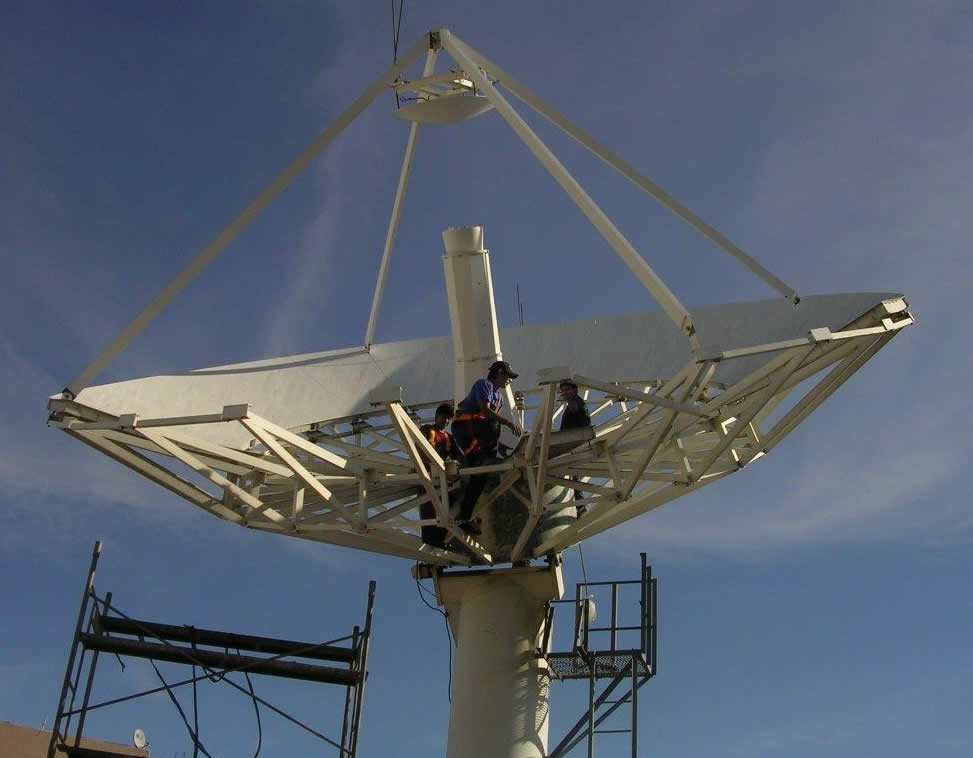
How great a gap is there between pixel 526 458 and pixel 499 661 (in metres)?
4.42

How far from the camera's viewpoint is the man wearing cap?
22703 mm

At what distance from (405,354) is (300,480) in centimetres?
856

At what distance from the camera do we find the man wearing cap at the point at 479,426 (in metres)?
22.7

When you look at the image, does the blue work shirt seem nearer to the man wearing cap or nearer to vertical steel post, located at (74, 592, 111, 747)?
the man wearing cap

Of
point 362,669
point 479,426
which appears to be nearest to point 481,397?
point 479,426

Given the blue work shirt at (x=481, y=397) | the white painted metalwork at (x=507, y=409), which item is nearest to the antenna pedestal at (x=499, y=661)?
the white painted metalwork at (x=507, y=409)

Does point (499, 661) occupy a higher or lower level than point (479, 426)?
lower

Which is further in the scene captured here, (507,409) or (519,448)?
(507,409)

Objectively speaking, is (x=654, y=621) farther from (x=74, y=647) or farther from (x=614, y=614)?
(x=74, y=647)

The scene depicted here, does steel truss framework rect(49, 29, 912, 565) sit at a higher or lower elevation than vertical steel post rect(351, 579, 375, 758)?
higher

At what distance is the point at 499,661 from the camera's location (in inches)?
950

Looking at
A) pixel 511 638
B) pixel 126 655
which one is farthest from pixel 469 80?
pixel 126 655

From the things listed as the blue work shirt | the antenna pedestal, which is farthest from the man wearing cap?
the antenna pedestal

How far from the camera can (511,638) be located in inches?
958
